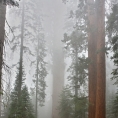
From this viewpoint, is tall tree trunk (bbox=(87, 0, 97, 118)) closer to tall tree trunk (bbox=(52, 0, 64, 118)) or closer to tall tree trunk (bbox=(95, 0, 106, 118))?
tall tree trunk (bbox=(95, 0, 106, 118))

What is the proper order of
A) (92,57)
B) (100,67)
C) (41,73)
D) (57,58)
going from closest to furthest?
(100,67) → (92,57) → (41,73) → (57,58)

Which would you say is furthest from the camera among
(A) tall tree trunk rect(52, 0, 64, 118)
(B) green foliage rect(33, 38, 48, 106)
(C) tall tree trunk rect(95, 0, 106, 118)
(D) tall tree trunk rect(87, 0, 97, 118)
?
(B) green foliage rect(33, 38, 48, 106)

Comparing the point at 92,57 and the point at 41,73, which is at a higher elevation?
the point at 41,73

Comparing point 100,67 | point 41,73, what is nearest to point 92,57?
point 100,67

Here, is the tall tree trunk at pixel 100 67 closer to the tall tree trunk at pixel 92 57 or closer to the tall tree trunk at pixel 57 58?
the tall tree trunk at pixel 92 57

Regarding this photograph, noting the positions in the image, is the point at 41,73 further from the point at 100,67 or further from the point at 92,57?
the point at 100,67

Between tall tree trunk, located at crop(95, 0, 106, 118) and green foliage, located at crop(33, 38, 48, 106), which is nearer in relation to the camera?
tall tree trunk, located at crop(95, 0, 106, 118)

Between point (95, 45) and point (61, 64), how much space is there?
12865 millimetres

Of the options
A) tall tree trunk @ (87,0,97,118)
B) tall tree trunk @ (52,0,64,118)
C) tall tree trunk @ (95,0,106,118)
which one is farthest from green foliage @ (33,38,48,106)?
tall tree trunk @ (95,0,106,118)

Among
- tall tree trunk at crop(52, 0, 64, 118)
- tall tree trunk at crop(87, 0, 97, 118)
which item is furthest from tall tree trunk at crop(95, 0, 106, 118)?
tall tree trunk at crop(52, 0, 64, 118)

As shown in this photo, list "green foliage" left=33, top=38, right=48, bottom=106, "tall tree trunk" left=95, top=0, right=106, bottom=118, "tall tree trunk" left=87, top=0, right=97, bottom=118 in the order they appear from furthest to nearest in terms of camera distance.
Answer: "green foliage" left=33, top=38, right=48, bottom=106, "tall tree trunk" left=87, top=0, right=97, bottom=118, "tall tree trunk" left=95, top=0, right=106, bottom=118

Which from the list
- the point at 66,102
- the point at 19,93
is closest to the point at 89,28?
the point at 19,93

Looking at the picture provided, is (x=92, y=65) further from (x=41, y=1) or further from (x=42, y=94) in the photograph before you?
(x=41, y=1)

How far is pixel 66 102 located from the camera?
1967 cm
